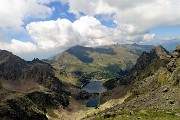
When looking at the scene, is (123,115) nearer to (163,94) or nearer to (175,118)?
(175,118)

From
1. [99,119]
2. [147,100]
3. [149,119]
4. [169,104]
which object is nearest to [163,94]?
[147,100]

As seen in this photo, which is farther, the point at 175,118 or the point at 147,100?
the point at 147,100

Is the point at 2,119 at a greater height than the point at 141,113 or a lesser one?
lesser

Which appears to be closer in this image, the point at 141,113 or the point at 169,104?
the point at 141,113

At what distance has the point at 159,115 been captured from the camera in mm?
112188

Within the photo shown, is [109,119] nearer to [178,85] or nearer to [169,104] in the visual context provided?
[169,104]

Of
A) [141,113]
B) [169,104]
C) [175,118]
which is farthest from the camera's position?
[169,104]

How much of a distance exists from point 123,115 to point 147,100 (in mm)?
71862

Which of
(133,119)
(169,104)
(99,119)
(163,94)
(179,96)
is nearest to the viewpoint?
(133,119)

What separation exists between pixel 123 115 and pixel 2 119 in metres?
102

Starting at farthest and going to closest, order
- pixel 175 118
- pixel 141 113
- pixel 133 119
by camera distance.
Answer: pixel 141 113 → pixel 133 119 → pixel 175 118

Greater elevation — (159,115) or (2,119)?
(159,115)

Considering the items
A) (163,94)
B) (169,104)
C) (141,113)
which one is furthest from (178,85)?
(141,113)

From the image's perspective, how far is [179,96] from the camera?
563 feet
